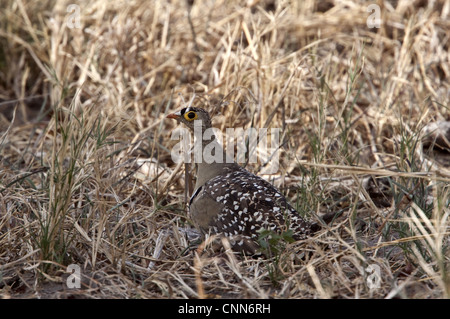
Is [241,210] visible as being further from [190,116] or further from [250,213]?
[190,116]

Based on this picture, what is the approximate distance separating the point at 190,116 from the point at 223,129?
0.93 meters

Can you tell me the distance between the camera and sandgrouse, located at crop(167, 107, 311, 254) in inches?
136

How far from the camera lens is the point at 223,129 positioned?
5027 millimetres

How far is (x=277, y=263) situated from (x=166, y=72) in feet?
11.1

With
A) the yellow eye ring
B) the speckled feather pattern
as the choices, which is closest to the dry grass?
the speckled feather pattern

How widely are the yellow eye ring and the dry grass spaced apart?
0.40 meters

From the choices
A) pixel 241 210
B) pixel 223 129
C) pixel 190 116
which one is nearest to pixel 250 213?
pixel 241 210

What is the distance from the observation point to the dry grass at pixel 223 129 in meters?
3.16

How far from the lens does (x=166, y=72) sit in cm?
611

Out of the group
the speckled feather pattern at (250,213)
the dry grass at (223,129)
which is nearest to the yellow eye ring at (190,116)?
the dry grass at (223,129)

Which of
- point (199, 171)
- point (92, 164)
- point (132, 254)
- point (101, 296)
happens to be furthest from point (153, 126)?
point (101, 296)

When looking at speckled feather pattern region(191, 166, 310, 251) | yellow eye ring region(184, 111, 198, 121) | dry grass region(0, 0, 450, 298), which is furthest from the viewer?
yellow eye ring region(184, 111, 198, 121)

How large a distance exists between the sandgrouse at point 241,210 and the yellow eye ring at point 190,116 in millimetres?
404

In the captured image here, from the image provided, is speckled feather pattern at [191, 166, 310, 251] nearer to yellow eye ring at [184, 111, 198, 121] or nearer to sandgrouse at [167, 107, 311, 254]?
sandgrouse at [167, 107, 311, 254]
